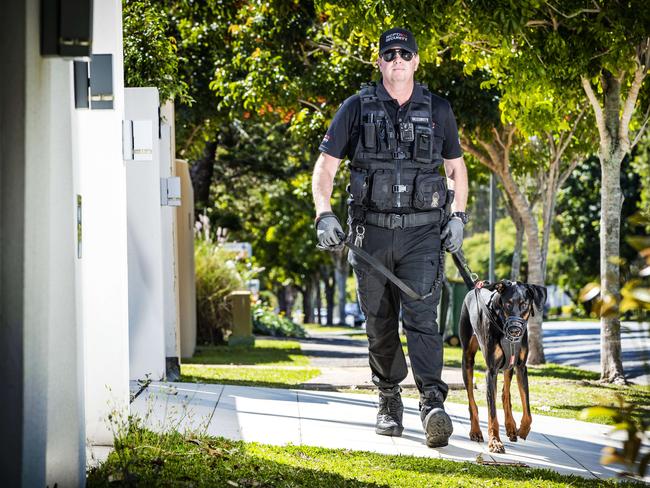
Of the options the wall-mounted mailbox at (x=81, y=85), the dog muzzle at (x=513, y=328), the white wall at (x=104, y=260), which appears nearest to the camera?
the wall-mounted mailbox at (x=81, y=85)

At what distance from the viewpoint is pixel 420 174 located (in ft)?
21.2

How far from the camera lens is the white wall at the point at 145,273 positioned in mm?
8750

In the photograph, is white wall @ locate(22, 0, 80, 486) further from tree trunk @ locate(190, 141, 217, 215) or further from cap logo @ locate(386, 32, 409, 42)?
tree trunk @ locate(190, 141, 217, 215)

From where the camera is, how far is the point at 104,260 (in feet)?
18.2

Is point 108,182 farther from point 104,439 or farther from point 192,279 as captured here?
point 192,279

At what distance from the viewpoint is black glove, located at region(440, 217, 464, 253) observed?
6.47 meters

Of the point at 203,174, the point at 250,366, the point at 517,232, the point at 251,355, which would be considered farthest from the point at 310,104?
the point at 203,174

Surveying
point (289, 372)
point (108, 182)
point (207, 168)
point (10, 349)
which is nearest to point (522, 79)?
point (289, 372)

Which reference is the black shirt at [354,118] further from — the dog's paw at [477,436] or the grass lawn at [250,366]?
the grass lawn at [250,366]

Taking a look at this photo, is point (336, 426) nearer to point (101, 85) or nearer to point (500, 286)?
point (500, 286)

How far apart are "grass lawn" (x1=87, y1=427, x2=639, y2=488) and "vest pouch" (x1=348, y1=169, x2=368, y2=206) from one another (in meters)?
1.56

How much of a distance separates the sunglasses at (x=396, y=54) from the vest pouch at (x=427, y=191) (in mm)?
736

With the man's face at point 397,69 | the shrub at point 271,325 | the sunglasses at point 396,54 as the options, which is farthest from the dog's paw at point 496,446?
the shrub at point 271,325

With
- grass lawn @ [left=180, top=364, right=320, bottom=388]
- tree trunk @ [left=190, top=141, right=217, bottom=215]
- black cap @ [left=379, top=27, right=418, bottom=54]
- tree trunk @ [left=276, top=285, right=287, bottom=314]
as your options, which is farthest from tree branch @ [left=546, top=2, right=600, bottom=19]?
tree trunk @ [left=276, top=285, right=287, bottom=314]
